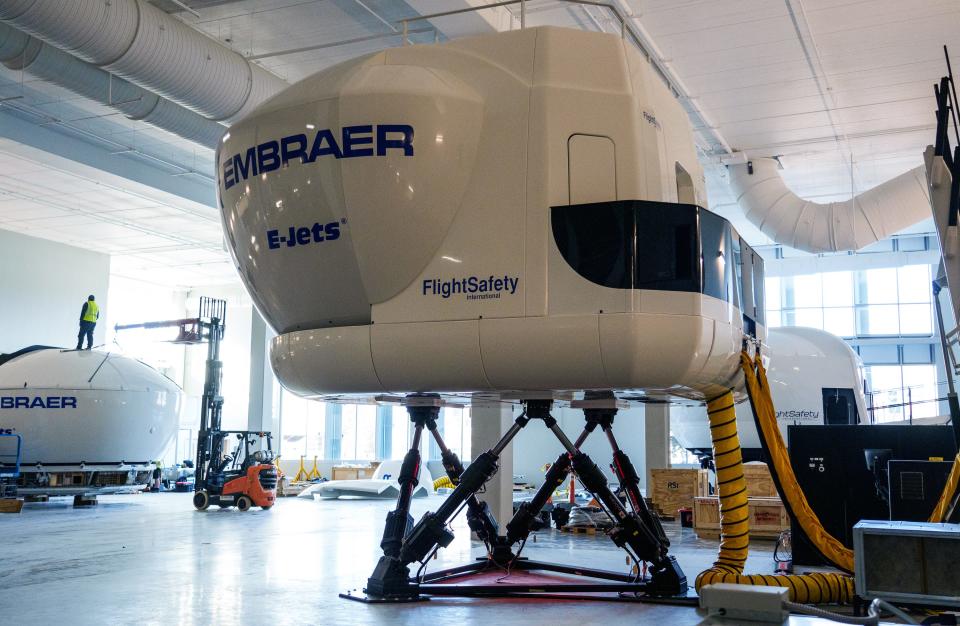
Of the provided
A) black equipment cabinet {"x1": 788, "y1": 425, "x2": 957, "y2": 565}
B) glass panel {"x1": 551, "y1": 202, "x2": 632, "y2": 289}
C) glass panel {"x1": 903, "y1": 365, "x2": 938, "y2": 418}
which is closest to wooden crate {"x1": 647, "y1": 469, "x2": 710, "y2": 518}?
black equipment cabinet {"x1": 788, "y1": 425, "x2": 957, "y2": 565}

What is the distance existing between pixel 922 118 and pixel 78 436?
18.8 meters

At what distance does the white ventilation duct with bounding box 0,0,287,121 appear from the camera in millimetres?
10133

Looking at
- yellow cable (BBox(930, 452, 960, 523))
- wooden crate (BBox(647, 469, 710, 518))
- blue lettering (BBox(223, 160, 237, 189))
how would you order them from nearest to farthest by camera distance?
yellow cable (BBox(930, 452, 960, 523))
blue lettering (BBox(223, 160, 237, 189))
wooden crate (BBox(647, 469, 710, 518))

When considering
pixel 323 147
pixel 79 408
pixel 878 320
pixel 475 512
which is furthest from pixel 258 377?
pixel 878 320

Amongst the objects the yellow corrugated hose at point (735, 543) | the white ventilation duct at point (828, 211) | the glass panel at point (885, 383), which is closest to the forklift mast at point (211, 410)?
the white ventilation duct at point (828, 211)

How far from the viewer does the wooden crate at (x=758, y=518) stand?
11727mm

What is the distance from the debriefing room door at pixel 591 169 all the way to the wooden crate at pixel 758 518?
724cm

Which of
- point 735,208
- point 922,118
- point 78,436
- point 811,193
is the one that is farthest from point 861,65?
point 78,436

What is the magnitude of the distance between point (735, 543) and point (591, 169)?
110 inches

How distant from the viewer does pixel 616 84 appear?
5.79m

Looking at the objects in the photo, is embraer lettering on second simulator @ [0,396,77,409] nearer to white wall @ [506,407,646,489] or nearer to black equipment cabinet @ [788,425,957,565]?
black equipment cabinet @ [788,425,957,565]

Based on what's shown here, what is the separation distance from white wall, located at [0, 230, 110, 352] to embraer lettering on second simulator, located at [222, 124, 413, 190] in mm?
22564

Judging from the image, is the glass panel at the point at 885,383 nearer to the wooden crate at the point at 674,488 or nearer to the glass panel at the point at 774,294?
the glass panel at the point at 774,294

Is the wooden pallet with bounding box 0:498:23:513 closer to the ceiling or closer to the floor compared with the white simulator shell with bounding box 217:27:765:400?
closer to the floor
